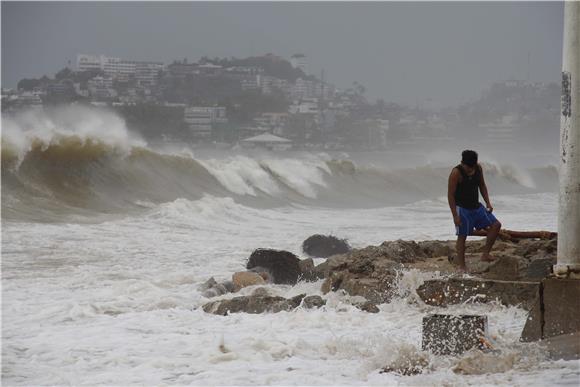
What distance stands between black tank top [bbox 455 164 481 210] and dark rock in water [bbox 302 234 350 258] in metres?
5.47

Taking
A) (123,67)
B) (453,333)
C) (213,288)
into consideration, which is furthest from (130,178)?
(123,67)

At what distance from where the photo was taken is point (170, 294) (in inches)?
432

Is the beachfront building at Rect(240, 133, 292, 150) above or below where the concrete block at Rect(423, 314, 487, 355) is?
above

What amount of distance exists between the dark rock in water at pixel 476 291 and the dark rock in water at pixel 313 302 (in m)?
0.92

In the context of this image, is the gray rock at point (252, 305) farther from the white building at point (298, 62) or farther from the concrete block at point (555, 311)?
the white building at point (298, 62)

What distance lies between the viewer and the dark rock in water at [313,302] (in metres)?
9.42

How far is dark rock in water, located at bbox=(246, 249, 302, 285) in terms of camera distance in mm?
11812

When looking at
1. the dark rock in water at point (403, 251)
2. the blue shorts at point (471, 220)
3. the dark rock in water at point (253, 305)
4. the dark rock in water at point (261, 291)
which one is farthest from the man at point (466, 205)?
the dark rock in water at point (261, 291)

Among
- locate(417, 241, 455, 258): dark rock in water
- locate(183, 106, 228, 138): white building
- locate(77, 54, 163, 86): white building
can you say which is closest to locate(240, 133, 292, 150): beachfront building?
locate(183, 106, 228, 138): white building

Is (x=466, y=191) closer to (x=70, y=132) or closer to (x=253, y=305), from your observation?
(x=253, y=305)

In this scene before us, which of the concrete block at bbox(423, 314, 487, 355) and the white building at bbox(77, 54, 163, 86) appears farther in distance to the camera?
the white building at bbox(77, 54, 163, 86)

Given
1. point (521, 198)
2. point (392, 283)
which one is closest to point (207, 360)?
point (392, 283)

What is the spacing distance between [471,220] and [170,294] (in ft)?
11.0

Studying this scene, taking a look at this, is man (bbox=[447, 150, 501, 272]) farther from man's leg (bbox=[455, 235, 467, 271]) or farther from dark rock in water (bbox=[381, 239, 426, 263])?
dark rock in water (bbox=[381, 239, 426, 263])
